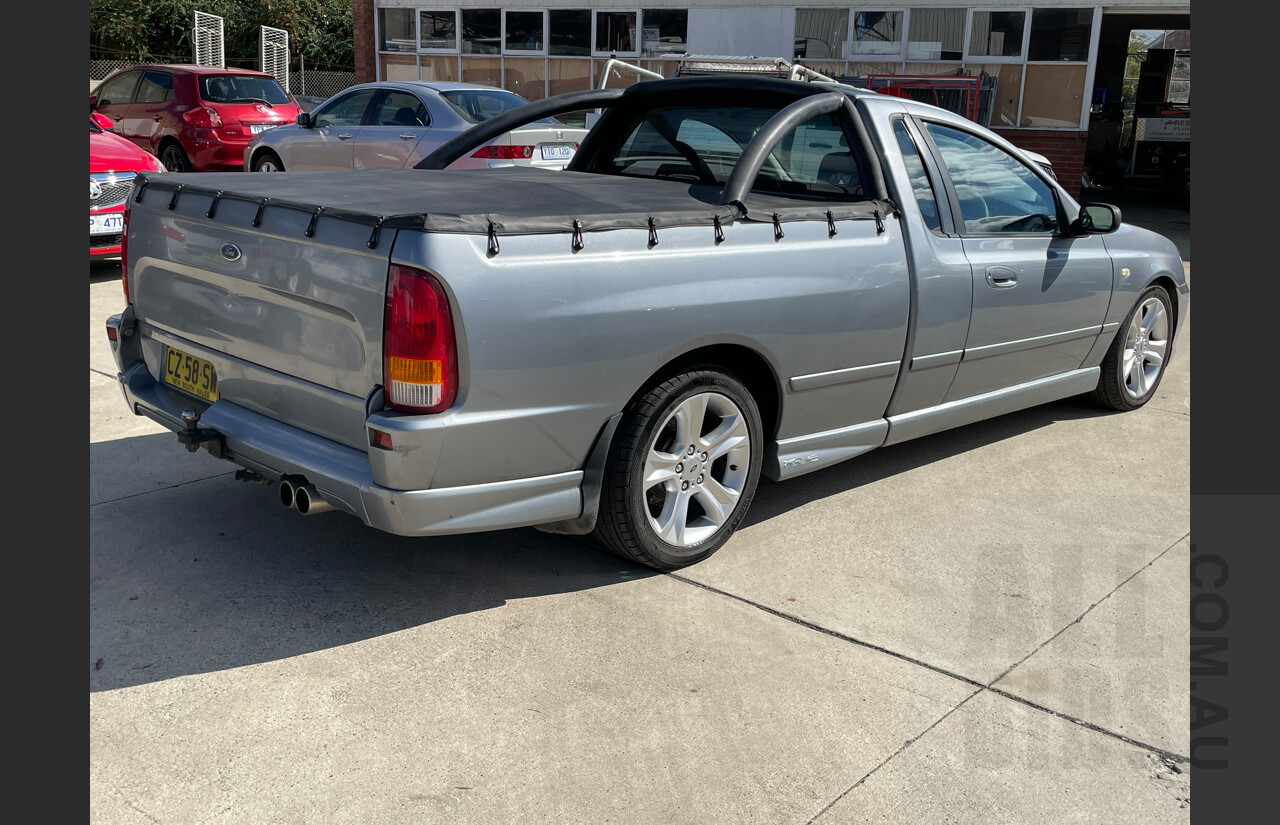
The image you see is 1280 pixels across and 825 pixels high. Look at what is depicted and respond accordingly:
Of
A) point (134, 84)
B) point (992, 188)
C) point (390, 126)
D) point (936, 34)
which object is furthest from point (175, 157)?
point (992, 188)

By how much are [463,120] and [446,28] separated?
10.4 meters

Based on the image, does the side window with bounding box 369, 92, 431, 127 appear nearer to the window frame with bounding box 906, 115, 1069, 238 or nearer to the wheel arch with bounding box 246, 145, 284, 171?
the wheel arch with bounding box 246, 145, 284, 171

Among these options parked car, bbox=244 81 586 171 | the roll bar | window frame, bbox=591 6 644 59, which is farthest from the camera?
window frame, bbox=591 6 644 59

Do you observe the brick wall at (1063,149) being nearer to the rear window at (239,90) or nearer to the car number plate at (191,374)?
the rear window at (239,90)

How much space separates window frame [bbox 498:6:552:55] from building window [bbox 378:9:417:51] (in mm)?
2116

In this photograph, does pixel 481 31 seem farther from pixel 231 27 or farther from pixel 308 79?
pixel 231 27

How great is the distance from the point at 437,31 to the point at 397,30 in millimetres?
1035

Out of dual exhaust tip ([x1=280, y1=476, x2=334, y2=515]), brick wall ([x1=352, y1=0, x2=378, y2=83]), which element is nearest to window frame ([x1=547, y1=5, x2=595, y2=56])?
brick wall ([x1=352, y1=0, x2=378, y2=83])

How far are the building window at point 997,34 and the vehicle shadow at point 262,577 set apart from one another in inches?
581

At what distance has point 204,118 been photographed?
46.0ft

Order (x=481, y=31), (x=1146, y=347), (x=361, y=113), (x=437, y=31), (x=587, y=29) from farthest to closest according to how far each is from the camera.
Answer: (x=437, y=31), (x=481, y=31), (x=587, y=29), (x=361, y=113), (x=1146, y=347)

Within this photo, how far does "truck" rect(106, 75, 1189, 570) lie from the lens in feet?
10.7
